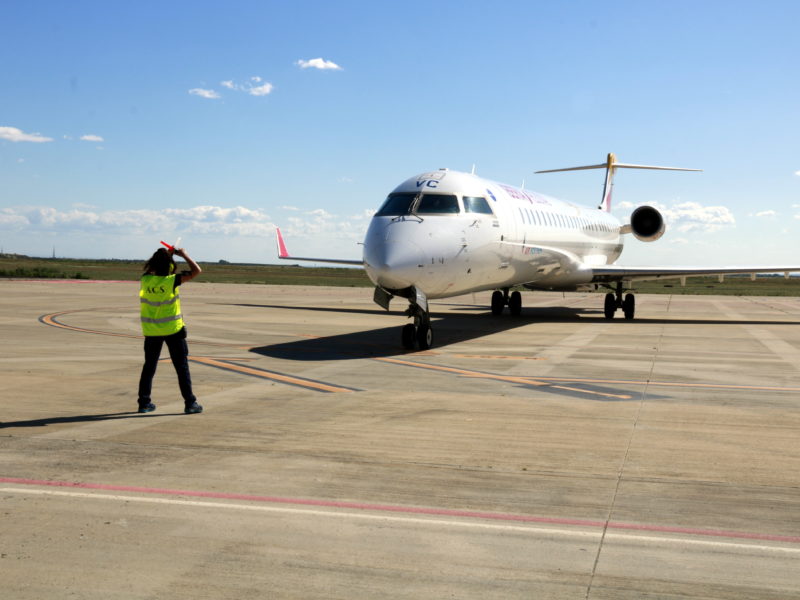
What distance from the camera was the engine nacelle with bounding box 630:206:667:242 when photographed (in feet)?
84.2

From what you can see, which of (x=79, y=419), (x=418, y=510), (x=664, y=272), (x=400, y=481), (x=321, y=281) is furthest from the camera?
(x=321, y=281)

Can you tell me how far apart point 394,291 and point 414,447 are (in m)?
7.18

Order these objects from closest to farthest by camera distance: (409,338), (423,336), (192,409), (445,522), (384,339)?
1. (445,522)
2. (192,409)
3. (409,338)
4. (423,336)
5. (384,339)

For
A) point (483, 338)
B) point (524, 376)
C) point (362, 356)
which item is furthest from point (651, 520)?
point (483, 338)

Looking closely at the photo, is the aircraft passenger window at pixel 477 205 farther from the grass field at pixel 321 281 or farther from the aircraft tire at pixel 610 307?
the grass field at pixel 321 281

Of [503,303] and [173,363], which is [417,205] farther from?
[503,303]

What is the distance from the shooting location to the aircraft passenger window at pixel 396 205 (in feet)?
47.0

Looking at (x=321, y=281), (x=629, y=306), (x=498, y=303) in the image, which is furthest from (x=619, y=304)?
(x=321, y=281)

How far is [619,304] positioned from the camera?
25.4 m

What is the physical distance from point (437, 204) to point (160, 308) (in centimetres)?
767

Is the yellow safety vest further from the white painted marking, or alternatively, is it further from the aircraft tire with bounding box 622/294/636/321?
the aircraft tire with bounding box 622/294/636/321

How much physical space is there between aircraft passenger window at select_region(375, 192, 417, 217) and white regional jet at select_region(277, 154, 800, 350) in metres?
0.02

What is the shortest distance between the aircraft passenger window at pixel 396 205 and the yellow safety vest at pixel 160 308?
6.62m

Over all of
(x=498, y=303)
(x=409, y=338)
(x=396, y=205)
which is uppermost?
(x=396, y=205)
